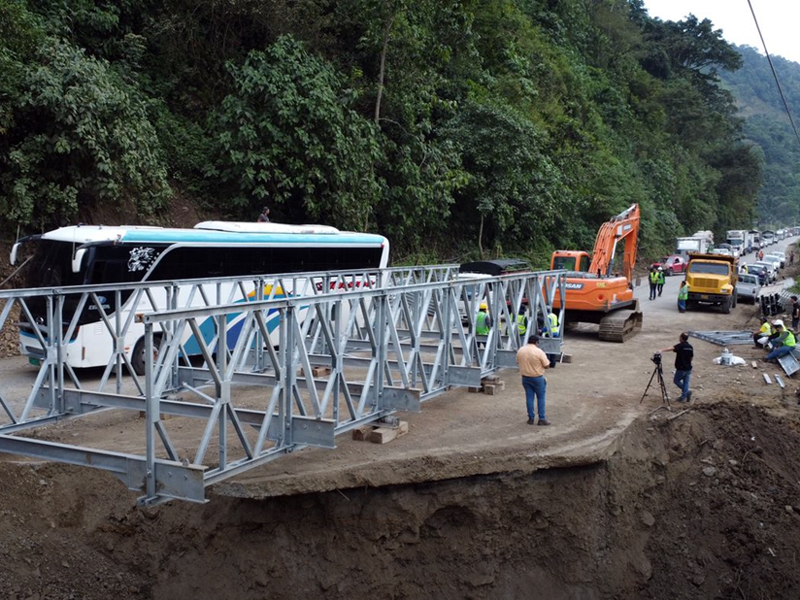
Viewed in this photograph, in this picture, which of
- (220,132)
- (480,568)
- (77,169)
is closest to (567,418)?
(480,568)

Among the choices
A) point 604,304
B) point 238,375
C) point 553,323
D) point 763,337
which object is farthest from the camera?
point 604,304

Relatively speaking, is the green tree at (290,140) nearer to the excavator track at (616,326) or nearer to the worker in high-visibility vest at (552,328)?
the excavator track at (616,326)

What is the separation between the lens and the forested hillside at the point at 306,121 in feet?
56.4

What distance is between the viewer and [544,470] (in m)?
9.87

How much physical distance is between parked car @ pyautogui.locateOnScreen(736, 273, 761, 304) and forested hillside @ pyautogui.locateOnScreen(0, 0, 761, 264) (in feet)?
26.7

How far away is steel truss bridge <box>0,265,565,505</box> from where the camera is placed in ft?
23.3

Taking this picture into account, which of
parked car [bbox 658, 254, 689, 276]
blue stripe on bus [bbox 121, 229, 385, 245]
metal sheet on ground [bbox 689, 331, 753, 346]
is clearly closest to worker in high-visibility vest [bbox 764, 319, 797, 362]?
metal sheet on ground [bbox 689, 331, 753, 346]

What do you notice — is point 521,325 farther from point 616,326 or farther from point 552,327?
point 616,326

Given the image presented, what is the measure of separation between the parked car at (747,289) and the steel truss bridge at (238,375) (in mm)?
18530

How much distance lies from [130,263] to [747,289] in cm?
2506

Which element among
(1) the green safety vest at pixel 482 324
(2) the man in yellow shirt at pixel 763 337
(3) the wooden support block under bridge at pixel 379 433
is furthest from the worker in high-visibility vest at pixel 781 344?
(3) the wooden support block under bridge at pixel 379 433

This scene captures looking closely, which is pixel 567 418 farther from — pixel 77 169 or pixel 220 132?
pixel 220 132

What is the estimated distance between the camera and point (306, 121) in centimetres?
2150

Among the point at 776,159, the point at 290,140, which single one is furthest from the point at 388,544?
the point at 776,159
